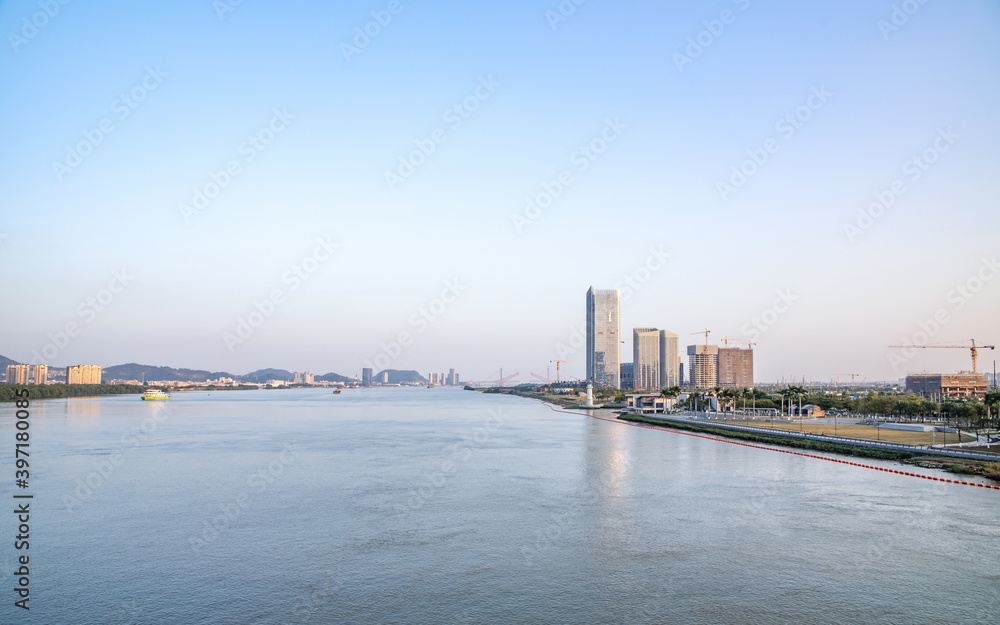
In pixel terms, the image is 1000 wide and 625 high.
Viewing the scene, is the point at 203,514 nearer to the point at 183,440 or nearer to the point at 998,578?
the point at 998,578

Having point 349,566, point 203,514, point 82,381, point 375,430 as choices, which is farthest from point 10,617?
point 82,381

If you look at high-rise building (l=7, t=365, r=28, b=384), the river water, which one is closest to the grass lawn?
the river water

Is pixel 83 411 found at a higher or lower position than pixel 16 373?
lower

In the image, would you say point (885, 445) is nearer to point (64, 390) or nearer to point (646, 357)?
point (64, 390)

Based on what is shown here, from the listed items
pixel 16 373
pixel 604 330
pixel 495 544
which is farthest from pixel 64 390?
pixel 604 330

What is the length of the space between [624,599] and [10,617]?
8666 millimetres

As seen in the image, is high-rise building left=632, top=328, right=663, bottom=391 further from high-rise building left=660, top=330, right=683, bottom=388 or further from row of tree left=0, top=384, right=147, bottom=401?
row of tree left=0, top=384, right=147, bottom=401

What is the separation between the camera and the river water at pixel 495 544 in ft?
29.8

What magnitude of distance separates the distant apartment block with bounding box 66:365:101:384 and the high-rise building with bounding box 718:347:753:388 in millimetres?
124488

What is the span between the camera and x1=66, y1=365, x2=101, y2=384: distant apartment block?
105 metres

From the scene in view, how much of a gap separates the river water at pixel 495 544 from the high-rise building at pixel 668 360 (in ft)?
477

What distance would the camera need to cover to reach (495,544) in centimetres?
1198

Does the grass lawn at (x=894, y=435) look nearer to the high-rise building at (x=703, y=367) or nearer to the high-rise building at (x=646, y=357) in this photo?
the high-rise building at (x=703, y=367)

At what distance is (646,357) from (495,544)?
15818 centimetres
